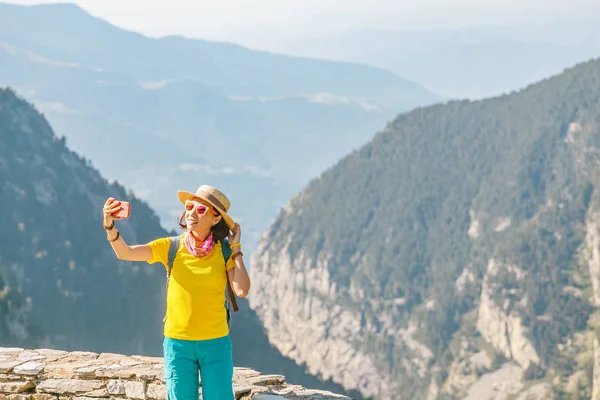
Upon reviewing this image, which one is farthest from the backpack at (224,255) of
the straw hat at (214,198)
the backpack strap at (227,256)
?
the straw hat at (214,198)

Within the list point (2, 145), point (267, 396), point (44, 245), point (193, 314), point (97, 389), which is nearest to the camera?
point (193, 314)

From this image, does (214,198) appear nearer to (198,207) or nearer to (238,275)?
(198,207)

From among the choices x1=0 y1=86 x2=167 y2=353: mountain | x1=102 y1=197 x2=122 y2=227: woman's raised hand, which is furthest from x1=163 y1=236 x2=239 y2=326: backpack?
x1=0 y1=86 x2=167 y2=353: mountain

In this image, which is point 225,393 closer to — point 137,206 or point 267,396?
point 267,396

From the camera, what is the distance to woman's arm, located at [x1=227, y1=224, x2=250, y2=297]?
30.0 ft

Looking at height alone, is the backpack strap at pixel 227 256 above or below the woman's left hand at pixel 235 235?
below

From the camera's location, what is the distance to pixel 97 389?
12.0 m

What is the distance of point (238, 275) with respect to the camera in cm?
923

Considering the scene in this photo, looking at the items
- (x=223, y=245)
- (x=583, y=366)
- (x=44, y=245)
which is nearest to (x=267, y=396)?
(x=223, y=245)

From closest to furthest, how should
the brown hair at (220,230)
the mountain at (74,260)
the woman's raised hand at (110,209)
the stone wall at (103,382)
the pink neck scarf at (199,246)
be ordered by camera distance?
1. the woman's raised hand at (110,209)
2. the pink neck scarf at (199,246)
3. the brown hair at (220,230)
4. the stone wall at (103,382)
5. the mountain at (74,260)

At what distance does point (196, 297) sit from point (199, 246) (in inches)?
22.2

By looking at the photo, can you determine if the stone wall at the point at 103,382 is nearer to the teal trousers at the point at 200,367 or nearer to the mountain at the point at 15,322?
the teal trousers at the point at 200,367

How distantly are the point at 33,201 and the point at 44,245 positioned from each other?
8890mm

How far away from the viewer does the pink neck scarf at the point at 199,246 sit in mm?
9328
